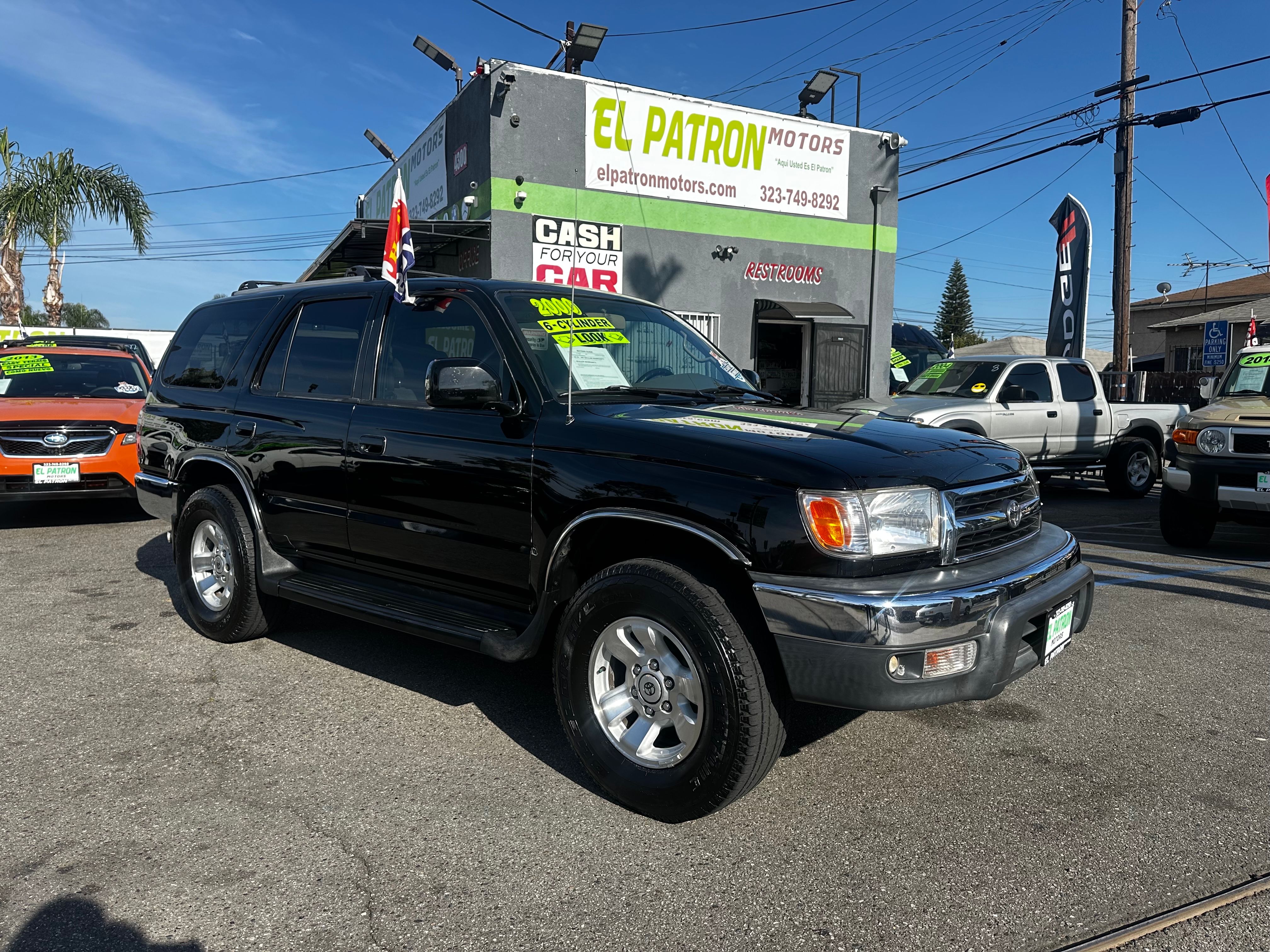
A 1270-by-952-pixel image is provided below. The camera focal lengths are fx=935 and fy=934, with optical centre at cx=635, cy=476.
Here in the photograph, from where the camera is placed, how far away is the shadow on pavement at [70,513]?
940 cm

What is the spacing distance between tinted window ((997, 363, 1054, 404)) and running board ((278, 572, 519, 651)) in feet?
30.2

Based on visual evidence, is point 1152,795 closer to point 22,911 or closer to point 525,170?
point 22,911

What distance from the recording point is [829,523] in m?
2.91

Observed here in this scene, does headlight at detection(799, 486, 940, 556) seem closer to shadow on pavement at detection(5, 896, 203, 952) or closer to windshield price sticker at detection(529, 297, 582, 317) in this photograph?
windshield price sticker at detection(529, 297, 582, 317)

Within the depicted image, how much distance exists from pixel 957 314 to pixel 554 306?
99592 mm

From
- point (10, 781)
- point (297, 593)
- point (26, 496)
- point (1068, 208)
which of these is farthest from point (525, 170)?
point (10, 781)

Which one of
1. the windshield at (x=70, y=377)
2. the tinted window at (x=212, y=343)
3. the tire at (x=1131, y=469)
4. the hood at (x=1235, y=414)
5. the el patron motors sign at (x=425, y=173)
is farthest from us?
the el patron motors sign at (x=425, y=173)

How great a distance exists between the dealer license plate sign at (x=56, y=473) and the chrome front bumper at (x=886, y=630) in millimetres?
7957

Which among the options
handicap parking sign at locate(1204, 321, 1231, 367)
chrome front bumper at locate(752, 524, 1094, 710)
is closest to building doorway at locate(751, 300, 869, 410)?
handicap parking sign at locate(1204, 321, 1231, 367)

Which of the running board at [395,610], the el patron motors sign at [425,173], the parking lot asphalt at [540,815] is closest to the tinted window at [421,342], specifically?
the running board at [395,610]

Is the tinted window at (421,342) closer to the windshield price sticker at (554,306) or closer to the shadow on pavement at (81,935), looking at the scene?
the windshield price sticker at (554,306)

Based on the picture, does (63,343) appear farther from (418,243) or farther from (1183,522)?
(1183,522)

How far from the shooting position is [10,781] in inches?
136

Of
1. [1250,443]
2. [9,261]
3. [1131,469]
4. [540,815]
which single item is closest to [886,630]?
[540,815]
